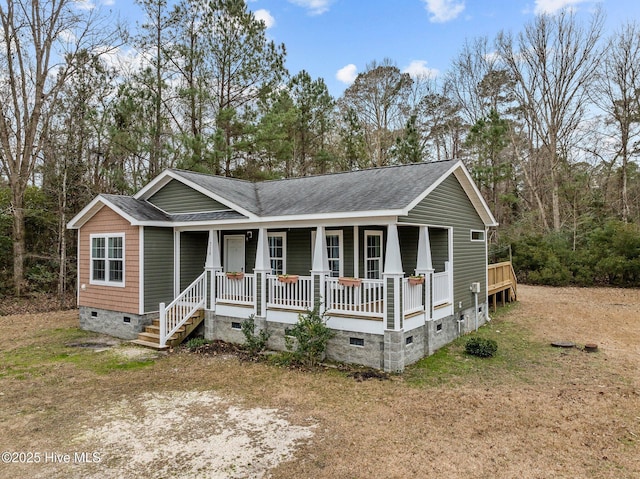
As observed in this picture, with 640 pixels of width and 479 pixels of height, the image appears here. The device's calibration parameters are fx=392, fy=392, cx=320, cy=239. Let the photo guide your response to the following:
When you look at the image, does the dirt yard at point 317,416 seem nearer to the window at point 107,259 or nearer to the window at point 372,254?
the window at point 107,259

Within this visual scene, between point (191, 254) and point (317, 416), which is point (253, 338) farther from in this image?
point (191, 254)

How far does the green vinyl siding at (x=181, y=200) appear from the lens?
11320 mm

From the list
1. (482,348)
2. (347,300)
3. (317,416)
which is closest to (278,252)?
(347,300)

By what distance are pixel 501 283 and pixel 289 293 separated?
9.69m

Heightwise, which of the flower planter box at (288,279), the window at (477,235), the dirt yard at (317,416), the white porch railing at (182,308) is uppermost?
the window at (477,235)

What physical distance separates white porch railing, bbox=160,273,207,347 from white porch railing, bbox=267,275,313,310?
211cm

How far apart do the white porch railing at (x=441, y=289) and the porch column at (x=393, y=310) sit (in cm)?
190

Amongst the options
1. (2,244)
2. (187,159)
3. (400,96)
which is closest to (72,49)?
(187,159)

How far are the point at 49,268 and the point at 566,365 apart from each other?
20304 millimetres

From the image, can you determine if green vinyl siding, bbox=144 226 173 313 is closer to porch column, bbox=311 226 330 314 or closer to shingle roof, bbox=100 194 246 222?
shingle roof, bbox=100 194 246 222

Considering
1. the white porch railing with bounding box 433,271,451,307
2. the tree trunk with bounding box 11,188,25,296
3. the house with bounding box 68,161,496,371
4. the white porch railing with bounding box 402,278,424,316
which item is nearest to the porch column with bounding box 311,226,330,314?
the house with bounding box 68,161,496,371

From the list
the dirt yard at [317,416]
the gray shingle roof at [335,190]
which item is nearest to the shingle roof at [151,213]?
the gray shingle roof at [335,190]

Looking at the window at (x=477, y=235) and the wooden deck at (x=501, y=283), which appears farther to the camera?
the wooden deck at (x=501, y=283)

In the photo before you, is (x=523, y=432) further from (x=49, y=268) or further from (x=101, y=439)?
(x=49, y=268)
